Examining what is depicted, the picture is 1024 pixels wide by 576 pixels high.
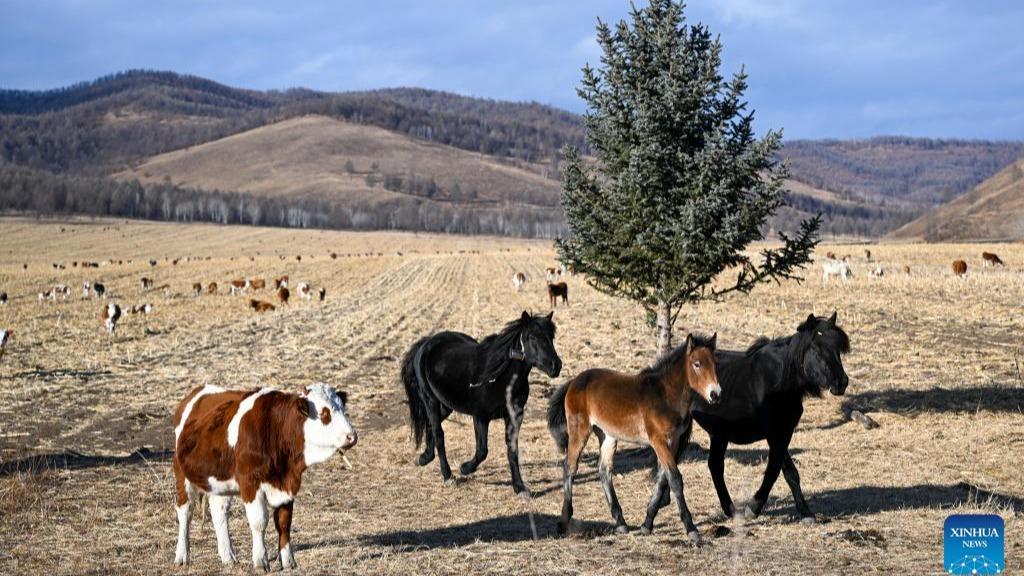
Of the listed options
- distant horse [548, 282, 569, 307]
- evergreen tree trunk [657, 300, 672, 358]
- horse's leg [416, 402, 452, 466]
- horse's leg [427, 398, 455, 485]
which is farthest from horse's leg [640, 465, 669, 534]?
distant horse [548, 282, 569, 307]

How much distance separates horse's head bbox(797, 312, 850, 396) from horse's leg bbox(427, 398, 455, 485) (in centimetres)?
535

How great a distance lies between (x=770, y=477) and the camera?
10.5m

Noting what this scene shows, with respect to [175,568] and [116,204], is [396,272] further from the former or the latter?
[116,204]

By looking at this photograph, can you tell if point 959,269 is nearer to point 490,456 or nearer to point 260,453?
point 490,456

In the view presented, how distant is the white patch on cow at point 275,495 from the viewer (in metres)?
7.97

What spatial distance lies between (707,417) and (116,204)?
17315 cm

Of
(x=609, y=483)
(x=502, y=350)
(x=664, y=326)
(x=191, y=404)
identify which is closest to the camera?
(x=191, y=404)

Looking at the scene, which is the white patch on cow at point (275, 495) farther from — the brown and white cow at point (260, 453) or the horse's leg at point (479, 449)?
the horse's leg at point (479, 449)

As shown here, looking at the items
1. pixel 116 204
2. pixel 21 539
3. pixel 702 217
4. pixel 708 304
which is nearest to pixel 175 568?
pixel 21 539

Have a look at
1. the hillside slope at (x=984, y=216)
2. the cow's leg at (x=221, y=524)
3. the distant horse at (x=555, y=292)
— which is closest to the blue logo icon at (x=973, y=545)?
the cow's leg at (x=221, y=524)

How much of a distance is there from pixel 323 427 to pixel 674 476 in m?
3.95

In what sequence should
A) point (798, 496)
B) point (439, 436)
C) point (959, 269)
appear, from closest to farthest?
1. point (798, 496)
2. point (439, 436)
3. point (959, 269)

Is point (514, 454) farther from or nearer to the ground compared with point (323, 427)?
nearer to the ground

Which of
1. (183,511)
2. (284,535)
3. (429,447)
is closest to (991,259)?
(429,447)
